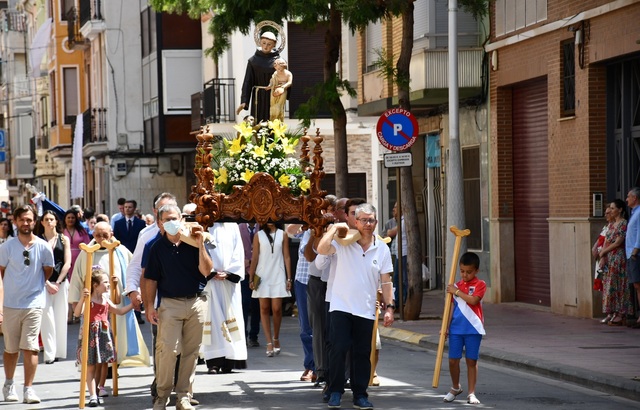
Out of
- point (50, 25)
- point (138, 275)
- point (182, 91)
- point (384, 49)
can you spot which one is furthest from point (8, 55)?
point (138, 275)

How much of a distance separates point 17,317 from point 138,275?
4.51ft

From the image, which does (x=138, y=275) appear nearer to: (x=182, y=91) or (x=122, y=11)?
(x=182, y=91)

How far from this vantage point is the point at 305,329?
14648mm

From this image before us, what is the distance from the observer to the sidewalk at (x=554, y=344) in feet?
46.0

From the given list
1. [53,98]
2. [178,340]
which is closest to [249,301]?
[178,340]

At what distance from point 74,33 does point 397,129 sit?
3237 centimetres

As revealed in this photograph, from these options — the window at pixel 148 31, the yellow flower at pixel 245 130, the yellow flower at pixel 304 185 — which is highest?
the window at pixel 148 31

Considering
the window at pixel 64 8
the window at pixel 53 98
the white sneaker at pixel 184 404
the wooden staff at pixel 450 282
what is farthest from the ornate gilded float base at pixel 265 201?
the window at pixel 53 98

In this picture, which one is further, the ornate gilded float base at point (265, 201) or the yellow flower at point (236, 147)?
the yellow flower at point (236, 147)

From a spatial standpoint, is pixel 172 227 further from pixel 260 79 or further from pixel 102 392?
pixel 260 79

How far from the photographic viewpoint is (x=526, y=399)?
12.7m

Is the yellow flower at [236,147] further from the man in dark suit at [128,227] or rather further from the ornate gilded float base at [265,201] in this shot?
the man in dark suit at [128,227]

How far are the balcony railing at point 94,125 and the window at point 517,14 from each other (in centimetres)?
2380

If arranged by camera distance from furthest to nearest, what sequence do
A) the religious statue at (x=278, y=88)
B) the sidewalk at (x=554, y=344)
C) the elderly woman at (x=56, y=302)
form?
the elderly woman at (x=56, y=302)
the religious statue at (x=278, y=88)
the sidewalk at (x=554, y=344)
